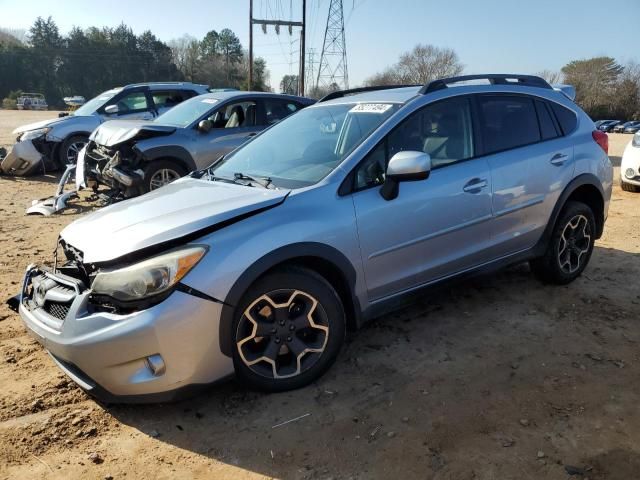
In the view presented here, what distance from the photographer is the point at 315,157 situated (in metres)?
3.55

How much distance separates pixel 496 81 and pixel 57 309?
11.8 feet

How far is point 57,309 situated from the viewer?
2820 millimetres

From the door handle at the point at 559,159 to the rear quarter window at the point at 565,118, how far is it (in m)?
0.24

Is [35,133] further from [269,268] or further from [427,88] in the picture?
[269,268]

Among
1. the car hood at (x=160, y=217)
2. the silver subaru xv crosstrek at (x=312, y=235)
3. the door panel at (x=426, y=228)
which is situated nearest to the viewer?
the silver subaru xv crosstrek at (x=312, y=235)

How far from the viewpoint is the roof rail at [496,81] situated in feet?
12.4

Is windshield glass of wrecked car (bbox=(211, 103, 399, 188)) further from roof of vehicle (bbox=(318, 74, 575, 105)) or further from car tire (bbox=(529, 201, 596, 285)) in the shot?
car tire (bbox=(529, 201, 596, 285))

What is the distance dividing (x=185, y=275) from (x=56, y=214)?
6031 mm

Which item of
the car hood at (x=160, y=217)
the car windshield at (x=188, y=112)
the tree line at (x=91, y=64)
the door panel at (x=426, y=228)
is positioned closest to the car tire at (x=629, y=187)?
the door panel at (x=426, y=228)

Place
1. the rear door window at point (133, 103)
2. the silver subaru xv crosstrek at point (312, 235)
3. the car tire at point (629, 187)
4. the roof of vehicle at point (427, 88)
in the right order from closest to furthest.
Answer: the silver subaru xv crosstrek at point (312, 235), the roof of vehicle at point (427, 88), the car tire at point (629, 187), the rear door window at point (133, 103)

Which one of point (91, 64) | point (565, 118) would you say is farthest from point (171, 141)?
point (91, 64)

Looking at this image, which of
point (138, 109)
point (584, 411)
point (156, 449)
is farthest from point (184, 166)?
point (584, 411)

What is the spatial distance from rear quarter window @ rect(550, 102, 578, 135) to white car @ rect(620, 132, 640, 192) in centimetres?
554

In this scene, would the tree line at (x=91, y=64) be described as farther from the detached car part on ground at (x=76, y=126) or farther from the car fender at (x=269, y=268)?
the car fender at (x=269, y=268)
